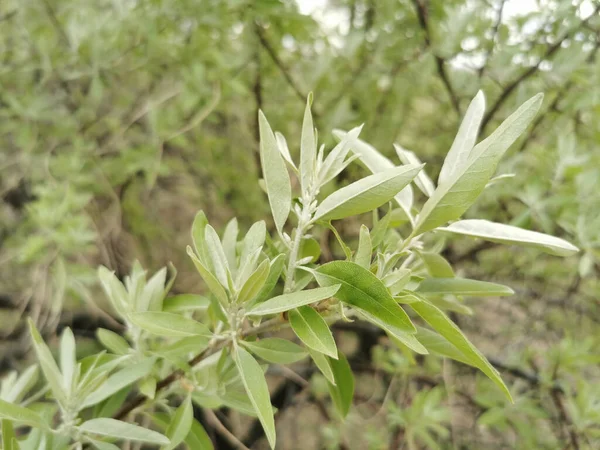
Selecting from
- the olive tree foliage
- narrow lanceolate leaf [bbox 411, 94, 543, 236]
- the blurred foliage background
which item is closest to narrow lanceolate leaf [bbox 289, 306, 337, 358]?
the olive tree foliage

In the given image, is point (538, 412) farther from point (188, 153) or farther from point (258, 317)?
point (188, 153)

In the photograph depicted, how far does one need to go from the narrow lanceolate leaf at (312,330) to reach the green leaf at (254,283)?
1.3 inches

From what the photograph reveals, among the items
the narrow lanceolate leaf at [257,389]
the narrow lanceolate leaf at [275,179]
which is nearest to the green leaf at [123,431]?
the narrow lanceolate leaf at [257,389]

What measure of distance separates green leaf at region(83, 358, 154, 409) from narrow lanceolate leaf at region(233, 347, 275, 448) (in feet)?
0.40

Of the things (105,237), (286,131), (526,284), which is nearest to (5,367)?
(105,237)

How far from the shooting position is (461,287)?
0.38 meters

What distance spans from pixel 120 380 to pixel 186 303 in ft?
0.31

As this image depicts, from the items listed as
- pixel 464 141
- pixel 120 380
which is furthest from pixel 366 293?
pixel 120 380

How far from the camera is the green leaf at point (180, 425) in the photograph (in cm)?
40

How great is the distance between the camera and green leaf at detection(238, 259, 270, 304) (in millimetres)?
311

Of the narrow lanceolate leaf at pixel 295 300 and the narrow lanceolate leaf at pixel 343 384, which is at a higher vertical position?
the narrow lanceolate leaf at pixel 295 300

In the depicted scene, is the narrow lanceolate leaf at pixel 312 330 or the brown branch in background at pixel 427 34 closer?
the narrow lanceolate leaf at pixel 312 330

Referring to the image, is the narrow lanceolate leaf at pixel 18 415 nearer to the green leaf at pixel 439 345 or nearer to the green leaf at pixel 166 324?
the green leaf at pixel 166 324

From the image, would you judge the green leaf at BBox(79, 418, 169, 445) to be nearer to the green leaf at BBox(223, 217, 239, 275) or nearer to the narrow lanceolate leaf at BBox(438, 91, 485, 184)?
the green leaf at BBox(223, 217, 239, 275)
